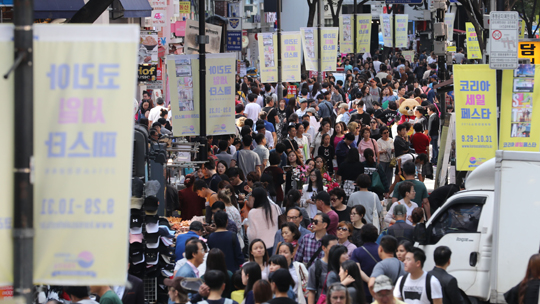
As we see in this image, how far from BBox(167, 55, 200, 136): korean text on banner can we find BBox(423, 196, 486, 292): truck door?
20.4 ft

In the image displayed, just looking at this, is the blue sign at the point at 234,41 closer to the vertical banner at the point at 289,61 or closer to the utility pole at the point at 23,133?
the vertical banner at the point at 289,61

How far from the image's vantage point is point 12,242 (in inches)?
160

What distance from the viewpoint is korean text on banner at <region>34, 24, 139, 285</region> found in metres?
4.10

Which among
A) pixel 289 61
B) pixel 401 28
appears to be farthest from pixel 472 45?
pixel 401 28

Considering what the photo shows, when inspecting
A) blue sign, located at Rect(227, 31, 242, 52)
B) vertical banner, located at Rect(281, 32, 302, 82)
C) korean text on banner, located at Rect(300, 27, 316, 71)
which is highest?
blue sign, located at Rect(227, 31, 242, 52)

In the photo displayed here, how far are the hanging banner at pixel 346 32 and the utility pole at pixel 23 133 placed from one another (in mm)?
34284

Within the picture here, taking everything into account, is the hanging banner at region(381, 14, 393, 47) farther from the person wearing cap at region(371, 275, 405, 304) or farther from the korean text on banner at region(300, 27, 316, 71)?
the person wearing cap at region(371, 275, 405, 304)

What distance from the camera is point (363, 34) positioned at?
125 feet

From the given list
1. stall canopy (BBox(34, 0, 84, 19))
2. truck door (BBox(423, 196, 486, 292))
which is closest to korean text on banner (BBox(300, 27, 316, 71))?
stall canopy (BBox(34, 0, 84, 19))

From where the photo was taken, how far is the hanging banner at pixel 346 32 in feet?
124

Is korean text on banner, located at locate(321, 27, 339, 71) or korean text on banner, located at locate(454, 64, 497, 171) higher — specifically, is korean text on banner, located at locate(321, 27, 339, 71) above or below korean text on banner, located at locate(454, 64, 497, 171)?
above

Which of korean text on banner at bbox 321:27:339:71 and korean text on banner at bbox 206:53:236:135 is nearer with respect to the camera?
korean text on banner at bbox 206:53:236:135

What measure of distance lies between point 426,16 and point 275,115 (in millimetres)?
26656

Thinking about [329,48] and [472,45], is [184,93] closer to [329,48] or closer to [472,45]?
[329,48]
